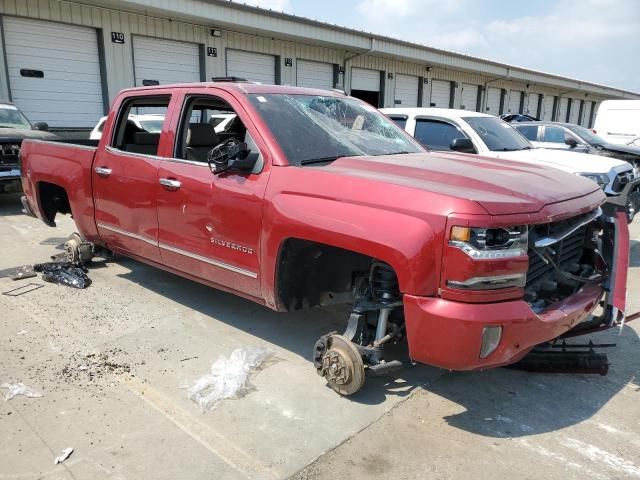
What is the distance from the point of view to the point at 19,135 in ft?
31.0

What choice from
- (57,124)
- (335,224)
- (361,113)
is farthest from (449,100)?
(335,224)

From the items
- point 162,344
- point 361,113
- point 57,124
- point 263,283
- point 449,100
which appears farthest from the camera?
point 449,100

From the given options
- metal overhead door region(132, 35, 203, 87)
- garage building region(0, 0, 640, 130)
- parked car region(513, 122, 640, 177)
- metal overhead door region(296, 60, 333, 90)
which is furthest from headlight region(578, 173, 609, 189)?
metal overhead door region(296, 60, 333, 90)

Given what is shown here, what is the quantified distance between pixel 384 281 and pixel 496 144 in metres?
5.00

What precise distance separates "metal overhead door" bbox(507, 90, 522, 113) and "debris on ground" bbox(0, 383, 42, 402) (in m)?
33.0

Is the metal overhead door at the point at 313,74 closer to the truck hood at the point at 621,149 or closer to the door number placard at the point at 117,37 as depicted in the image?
the door number placard at the point at 117,37

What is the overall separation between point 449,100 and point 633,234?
19608 millimetres

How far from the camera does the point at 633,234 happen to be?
8.55 m

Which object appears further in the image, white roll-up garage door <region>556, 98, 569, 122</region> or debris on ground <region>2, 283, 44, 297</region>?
white roll-up garage door <region>556, 98, 569, 122</region>

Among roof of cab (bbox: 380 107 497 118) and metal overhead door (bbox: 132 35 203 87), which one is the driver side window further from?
metal overhead door (bbox: 132 35 203 87)

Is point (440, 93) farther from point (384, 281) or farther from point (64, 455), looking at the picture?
point (64, 455)

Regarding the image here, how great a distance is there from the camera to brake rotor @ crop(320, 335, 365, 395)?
313 cm

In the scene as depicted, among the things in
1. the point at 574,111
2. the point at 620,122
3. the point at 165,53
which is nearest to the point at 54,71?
the point at 165,53

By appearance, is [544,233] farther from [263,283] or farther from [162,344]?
[162,344]
